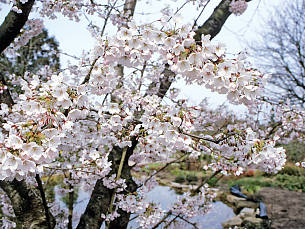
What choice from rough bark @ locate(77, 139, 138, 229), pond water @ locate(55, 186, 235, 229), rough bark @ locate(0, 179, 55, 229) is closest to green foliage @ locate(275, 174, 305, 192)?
pond water @ locate(55, 186, 235, 229)

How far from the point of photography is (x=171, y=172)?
11.4 meters

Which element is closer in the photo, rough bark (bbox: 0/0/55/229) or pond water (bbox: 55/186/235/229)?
rough bark (bbox: 0/0/55/229)

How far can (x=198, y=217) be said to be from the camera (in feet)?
19.3

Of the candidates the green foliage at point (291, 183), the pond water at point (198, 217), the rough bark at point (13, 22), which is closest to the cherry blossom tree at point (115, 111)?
the rough bark at point (13, 22)

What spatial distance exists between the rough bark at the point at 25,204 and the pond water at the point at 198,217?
2.50 meters

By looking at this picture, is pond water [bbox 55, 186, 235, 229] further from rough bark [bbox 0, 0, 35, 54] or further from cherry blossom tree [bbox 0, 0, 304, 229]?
rough bark [bbox 0, 0, 35, 54]

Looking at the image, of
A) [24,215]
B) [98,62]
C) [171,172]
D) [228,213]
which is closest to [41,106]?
[98,62]

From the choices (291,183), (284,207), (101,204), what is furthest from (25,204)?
(291,183)

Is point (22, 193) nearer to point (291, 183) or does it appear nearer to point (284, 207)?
point (284, 207)

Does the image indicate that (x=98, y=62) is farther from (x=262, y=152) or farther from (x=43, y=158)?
(x=262, y=152)

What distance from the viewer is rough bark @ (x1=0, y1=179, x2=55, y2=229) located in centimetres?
189

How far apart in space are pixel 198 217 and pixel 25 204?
493 centimetres

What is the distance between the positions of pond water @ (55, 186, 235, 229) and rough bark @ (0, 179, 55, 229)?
98.3 inches

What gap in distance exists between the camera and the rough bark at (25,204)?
189 cm
